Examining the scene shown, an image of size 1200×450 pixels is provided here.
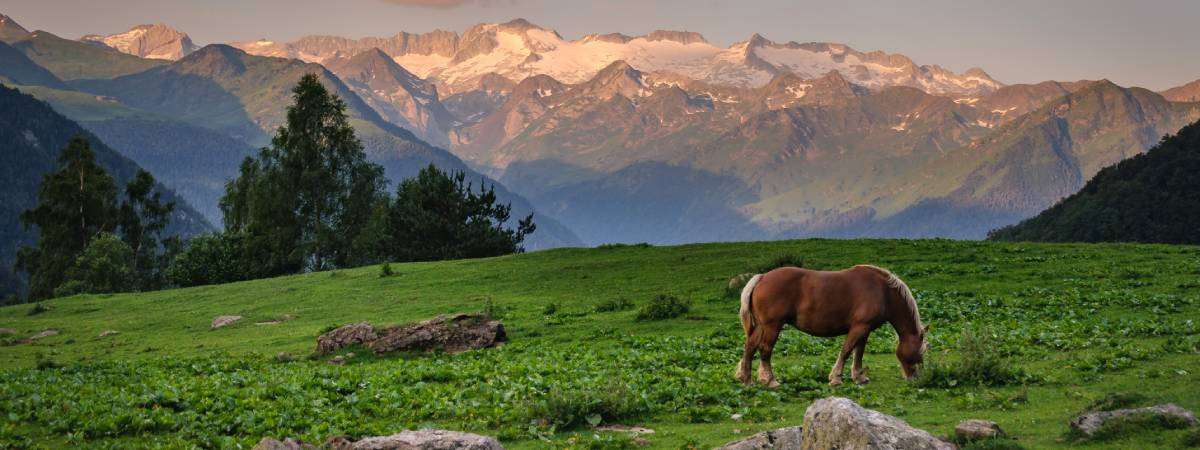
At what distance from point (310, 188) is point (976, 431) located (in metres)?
92.5

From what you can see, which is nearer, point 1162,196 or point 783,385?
point 783,385

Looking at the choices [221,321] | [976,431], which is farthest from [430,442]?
[221,321]

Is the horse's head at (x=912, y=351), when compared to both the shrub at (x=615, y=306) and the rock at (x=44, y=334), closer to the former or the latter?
the shrub at (x=615, y=306)

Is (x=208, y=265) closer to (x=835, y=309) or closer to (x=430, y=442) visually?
(x=835, y=309)

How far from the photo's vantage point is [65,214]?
98.1 m

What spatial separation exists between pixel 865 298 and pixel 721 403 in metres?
4.08

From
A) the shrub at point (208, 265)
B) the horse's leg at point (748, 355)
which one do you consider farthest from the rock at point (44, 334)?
the horse's leg at point (748, 355)

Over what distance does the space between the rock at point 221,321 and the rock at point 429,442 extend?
121 feet

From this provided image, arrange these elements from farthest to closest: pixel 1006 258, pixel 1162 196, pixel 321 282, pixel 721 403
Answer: pixel 1162 196 → pixel 321 282 → pixel 1006 258 → pixel 721 403

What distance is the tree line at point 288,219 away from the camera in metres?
86.3

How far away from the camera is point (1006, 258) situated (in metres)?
50.8

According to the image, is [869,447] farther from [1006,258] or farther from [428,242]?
[428,242]

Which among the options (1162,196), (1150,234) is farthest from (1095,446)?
(1162,196)

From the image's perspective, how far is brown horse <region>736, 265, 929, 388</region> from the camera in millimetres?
20609
